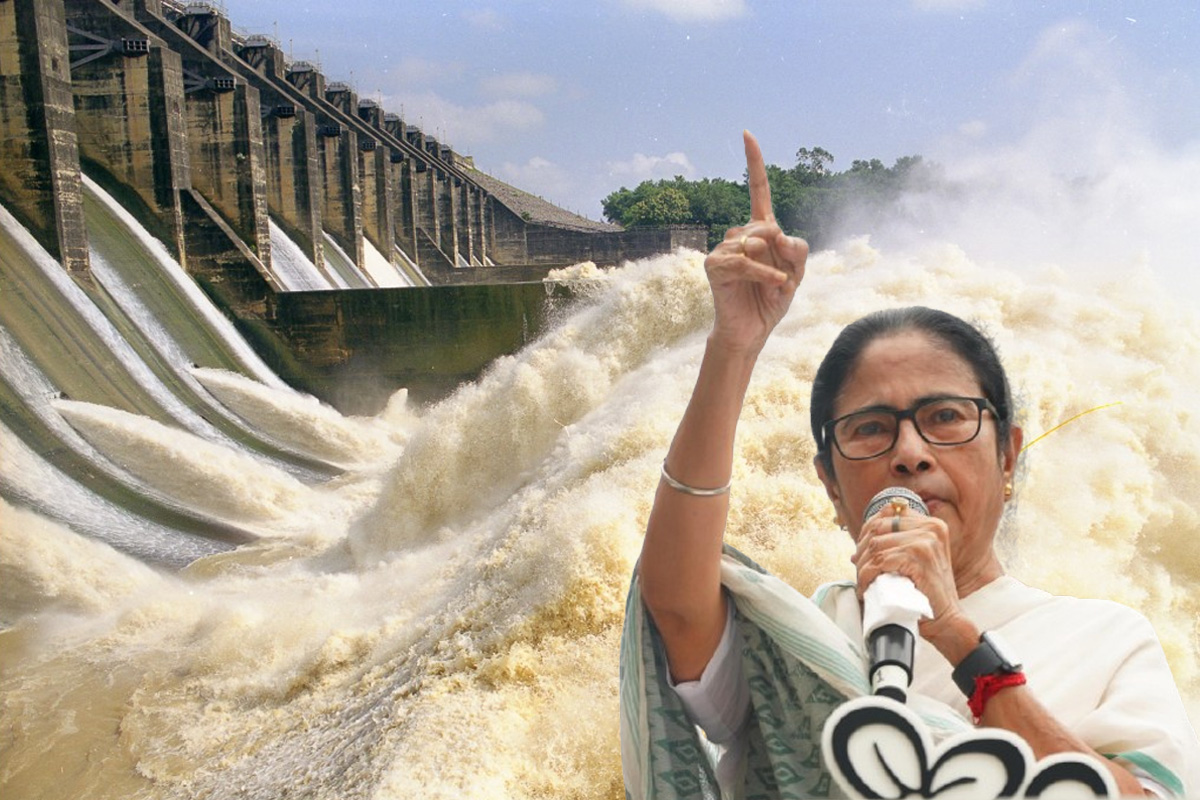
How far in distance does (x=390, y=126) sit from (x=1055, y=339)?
25295 mm

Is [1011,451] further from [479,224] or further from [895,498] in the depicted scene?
[479,224]

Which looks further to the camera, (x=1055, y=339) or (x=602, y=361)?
(x=602, y=361)

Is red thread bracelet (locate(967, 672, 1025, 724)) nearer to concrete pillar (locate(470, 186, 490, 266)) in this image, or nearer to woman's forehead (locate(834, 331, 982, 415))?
woman's forehead (locate(834, 331, 982, 415))

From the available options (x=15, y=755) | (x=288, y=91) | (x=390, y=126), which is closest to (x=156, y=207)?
(x=288, y=91)

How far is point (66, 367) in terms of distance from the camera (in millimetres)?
9133

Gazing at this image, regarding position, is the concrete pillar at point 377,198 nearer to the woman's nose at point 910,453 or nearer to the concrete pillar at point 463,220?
the concrete pillar at point 463,220

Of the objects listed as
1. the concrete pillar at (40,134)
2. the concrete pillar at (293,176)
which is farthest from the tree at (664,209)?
the concrete pillar at (40,134)

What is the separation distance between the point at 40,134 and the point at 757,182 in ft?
36.2

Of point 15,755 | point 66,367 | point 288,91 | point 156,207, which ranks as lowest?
point 15,755

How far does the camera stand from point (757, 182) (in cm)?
103

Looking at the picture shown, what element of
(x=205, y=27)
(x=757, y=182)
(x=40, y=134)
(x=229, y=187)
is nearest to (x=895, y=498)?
(x=757, y=182)

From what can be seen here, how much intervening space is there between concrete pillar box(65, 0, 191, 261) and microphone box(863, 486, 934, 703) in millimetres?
13629

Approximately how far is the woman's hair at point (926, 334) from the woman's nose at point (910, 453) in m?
0.10

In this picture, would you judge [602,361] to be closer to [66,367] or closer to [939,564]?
[66,367]
